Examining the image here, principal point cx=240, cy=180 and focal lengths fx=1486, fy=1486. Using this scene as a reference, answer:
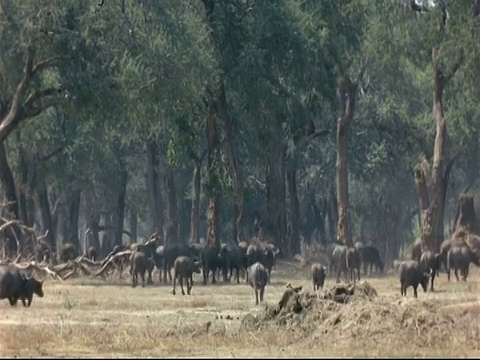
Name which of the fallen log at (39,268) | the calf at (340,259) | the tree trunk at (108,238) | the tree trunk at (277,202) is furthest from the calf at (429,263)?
the tree trunk at (108,238)

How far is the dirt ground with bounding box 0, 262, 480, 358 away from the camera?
22484 millimetres

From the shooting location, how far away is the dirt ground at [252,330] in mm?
22484

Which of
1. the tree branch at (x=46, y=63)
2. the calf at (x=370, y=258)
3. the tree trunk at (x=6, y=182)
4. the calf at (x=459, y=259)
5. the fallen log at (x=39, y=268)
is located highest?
the tree branch at (x=46, y=63)

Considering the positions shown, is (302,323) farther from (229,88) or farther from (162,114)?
(229,88)

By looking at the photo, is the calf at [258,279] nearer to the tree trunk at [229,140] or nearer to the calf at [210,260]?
the calf at [210,260]

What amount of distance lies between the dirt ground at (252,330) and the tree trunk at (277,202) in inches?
1264

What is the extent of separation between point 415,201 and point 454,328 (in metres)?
69.8

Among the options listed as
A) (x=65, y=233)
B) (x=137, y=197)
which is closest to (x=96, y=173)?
(x=65, y=233)

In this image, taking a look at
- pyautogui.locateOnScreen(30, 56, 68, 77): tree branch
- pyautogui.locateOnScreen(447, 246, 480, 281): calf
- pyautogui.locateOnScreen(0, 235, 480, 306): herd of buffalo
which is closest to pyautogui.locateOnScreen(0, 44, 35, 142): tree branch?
pyautogui.locateOnScreen(30, 56, 68, 77): tree branch

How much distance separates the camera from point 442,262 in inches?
2172

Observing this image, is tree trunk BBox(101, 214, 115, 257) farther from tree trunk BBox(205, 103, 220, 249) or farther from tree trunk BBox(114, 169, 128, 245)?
tree trunk BBox(205, 103, 220, 249)

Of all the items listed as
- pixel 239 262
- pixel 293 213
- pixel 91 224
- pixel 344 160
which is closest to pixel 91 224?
pixel 91 224

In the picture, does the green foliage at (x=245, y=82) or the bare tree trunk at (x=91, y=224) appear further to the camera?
the bare tree trunk at (x=91, y=224)

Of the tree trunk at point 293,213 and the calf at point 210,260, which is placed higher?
the tree trunk at point 293,213
